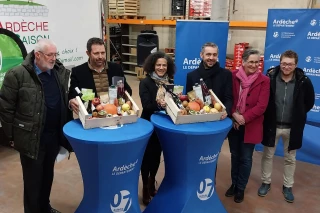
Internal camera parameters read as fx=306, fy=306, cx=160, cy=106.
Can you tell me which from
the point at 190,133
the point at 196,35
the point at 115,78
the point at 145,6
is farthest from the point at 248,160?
the point at 145,6

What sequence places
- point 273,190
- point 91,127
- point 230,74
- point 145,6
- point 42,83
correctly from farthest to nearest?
point 145,6 → point 273,190 → point 230,74 → point 42,83 → point 91,127

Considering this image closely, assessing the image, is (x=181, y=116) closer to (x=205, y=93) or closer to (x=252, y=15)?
(x=205, y=93)

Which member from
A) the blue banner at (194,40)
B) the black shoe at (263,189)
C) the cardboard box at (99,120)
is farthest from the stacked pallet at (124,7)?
the cardboard box at (99,120)

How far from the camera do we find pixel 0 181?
3.39 m

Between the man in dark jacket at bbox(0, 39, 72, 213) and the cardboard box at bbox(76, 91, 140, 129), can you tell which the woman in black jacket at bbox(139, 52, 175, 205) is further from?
the man in dark jacket at bbox(0, 39, 72, 213)

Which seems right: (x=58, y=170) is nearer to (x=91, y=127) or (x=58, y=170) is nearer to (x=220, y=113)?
(x=91, y=127)

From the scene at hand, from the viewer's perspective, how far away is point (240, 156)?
2.93m

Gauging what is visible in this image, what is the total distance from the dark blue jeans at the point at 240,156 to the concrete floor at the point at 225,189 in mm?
271

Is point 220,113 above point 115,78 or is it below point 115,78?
below

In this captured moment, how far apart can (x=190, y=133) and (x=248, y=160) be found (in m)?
1.04

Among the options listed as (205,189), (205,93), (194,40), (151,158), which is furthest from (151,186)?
(194,40)

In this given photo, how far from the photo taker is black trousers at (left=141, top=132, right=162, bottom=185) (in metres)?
2.78

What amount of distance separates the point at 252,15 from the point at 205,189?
20.3 feet

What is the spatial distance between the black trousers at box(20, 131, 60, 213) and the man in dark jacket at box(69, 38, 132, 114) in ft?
1.10
